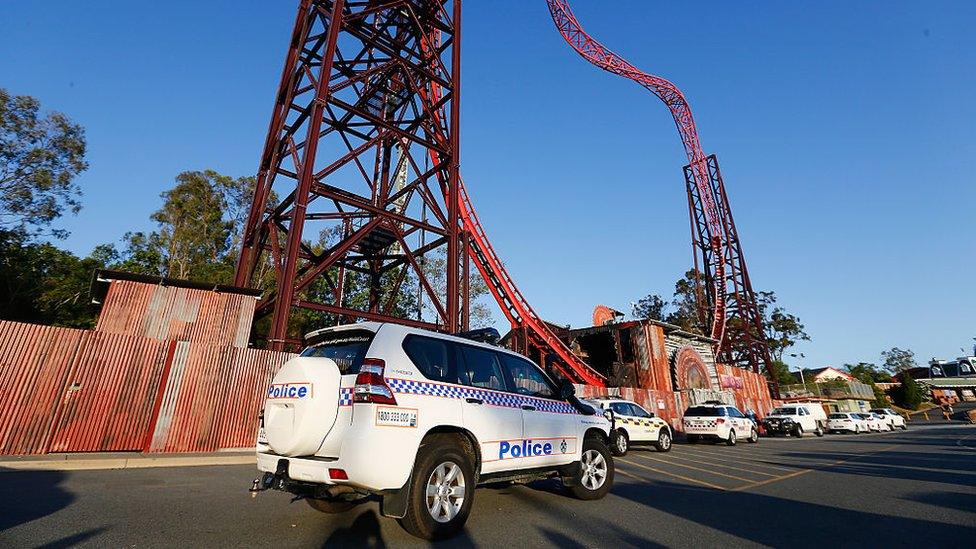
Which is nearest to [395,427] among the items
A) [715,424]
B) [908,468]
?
[908,468]

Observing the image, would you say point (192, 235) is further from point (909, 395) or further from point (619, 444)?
point (909, 395)

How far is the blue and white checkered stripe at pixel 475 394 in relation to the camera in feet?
13.5

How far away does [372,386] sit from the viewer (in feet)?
12.8

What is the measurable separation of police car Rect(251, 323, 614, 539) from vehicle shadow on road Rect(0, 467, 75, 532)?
2.42 metres

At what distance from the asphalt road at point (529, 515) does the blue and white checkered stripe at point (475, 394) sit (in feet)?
3.86

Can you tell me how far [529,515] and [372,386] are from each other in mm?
2603

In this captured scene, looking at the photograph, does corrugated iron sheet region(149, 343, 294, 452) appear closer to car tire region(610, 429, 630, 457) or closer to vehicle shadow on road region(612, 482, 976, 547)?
vehicle shadow on road region(612, 482, 976, 547)

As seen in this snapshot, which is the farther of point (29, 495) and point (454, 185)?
point (454, 185)

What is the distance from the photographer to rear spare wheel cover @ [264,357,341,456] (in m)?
3.91

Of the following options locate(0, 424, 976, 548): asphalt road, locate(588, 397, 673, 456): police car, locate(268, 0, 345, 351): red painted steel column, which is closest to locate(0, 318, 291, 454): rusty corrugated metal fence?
locate(268, 0, 345, 351): red painted steel column

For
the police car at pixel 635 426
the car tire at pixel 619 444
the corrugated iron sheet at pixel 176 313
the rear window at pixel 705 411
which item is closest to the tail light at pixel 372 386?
the corrugated iron sheet at pixel 176 313

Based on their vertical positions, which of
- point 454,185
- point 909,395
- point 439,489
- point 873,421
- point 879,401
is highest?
point 454,185

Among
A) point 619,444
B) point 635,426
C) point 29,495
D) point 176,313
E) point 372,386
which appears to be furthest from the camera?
point 635,426

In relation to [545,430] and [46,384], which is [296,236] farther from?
[545,430]
